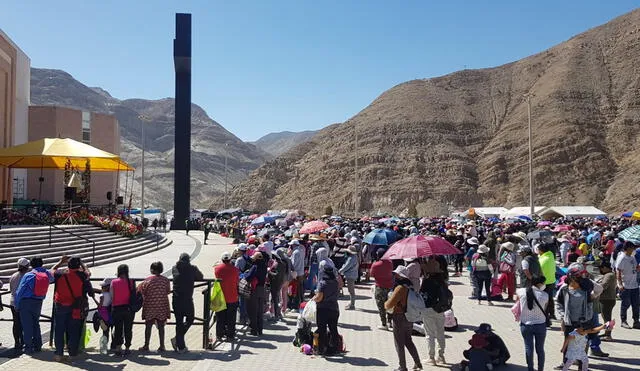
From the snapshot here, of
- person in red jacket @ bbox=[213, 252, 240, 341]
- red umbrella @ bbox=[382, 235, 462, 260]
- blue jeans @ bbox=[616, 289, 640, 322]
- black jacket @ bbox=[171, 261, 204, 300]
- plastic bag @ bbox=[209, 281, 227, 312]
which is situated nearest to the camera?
black jacket @ bbox=[171, 261, 204, 300]

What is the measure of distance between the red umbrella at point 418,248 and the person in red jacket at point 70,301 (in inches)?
196

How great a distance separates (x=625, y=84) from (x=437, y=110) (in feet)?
99.0

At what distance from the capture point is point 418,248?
399 inches

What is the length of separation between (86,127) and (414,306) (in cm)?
4443

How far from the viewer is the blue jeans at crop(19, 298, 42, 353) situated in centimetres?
841

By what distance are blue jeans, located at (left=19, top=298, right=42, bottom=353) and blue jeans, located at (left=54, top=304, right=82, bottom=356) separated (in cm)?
42

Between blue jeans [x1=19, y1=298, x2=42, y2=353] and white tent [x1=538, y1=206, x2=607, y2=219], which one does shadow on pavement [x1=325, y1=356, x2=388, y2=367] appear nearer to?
blue jeans [x1=19, y1=298, x2=42, y2=353]

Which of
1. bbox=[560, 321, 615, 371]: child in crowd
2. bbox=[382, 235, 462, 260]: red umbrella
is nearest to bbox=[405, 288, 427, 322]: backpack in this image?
bbox=[382, 235, 462, 260]: red umbrella

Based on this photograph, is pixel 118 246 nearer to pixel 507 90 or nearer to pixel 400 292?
pixel 400 292

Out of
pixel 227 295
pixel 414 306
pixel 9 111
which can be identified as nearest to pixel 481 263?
pixel 414 306

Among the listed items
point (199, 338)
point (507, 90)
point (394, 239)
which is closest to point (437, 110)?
point (507, 90)

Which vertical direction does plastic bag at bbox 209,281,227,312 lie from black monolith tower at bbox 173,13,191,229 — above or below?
below

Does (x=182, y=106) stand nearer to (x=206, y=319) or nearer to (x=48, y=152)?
(x=48, y=152)

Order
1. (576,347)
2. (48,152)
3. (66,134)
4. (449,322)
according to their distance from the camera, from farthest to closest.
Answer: (66,134) → (48,152) → (449,322) → (576,347)
